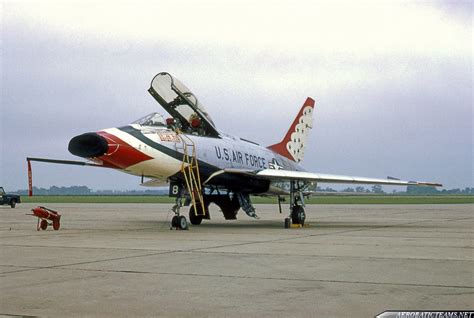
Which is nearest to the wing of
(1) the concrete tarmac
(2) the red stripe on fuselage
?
(2) the red stripe on fuselage

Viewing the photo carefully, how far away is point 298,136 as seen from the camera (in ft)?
89.8

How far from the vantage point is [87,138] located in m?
15.9

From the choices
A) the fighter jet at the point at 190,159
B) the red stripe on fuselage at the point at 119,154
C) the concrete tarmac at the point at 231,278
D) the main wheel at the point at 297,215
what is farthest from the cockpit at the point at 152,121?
the main wheel at the point at 297,215

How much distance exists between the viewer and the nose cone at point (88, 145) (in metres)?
15.9

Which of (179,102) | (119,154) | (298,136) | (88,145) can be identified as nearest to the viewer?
(88,145)

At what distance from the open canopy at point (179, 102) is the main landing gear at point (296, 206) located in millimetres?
3734

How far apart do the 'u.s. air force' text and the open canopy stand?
88cm

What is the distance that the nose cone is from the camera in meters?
15.9

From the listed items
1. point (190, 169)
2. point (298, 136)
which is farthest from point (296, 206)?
point (298, 136)

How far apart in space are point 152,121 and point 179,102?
4.27 feet

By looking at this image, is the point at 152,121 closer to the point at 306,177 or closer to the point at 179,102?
the point at 179,102

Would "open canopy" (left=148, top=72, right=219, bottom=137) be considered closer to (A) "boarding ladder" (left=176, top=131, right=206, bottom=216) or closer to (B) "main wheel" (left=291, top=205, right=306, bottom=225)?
(A) "boarding ladder" (left=176, top=131, right=206, bottom=216)

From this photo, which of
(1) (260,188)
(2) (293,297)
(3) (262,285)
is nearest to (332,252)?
(3) (262,285)

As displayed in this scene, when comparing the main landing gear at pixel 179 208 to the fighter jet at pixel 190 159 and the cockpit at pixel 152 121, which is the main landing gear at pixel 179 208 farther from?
the cockpit at pixel 152 121
